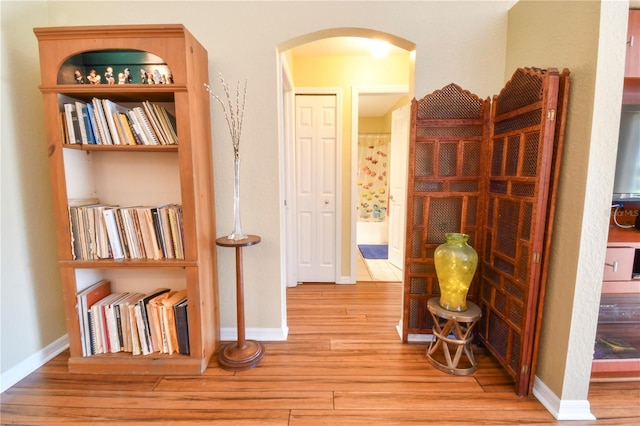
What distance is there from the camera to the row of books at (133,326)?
1.71m

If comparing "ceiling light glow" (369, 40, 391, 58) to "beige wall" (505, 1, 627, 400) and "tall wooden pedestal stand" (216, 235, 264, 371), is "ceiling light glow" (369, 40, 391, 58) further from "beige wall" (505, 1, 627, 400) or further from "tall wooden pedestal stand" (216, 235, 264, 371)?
"tall wooden pedestal stand" (216, 235, 264, 371)

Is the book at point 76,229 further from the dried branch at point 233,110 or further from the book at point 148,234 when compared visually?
the dried branch at point 233,110

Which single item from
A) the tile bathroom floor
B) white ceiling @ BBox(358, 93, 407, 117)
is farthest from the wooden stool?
white ceiling @ BBox(358, 93, 407, 117)

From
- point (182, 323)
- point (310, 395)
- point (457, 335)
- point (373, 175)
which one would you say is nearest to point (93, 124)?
point (182, 323)

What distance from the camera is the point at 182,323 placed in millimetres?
1707

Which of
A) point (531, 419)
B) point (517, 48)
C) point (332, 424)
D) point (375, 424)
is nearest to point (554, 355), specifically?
point (531, 419)

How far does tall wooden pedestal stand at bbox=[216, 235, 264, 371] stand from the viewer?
1.74m

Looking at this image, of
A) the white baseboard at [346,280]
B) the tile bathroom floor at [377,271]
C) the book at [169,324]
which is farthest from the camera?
the tile bathroom floor at [377,271]

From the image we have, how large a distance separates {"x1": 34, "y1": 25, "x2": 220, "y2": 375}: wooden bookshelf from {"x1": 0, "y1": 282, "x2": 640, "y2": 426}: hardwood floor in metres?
0.16

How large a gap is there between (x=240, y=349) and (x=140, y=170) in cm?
135

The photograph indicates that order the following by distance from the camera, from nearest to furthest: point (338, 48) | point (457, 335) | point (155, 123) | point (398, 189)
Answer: point (155, 123) < point (457, 335) < point (338, 48) < point (398, 189)

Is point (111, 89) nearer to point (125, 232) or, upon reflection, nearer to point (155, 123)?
point (155, 123)

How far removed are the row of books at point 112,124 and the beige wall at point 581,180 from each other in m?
2.05

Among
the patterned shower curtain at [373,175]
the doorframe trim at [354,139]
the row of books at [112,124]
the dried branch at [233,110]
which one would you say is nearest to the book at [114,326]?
the row of books at [112,124]
